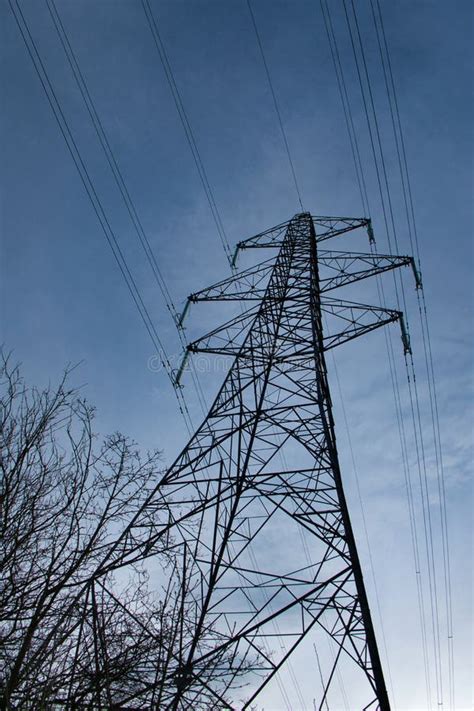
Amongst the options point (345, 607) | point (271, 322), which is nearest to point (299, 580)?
point (345, 607)

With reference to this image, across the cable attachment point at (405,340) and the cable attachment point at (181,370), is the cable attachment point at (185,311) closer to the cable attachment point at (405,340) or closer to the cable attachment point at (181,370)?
the cable attachment point at (181,370)

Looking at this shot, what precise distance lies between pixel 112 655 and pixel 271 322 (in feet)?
22.3

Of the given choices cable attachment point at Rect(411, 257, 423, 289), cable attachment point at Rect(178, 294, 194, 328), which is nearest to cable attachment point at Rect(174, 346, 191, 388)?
cable attachment point at Rect(178, 294, 194, 328)

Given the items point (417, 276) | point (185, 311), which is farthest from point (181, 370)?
point (417, 276)

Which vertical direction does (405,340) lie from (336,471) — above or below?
above

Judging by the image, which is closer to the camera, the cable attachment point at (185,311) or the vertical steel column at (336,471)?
the vertical steel column at (336,471)

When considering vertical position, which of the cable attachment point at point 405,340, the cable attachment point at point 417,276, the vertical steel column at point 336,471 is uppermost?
the cable attachment point at point 417,276

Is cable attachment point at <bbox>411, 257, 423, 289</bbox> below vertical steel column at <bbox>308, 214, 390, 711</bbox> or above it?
above

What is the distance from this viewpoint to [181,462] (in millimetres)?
8195

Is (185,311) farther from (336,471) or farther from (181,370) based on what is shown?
(336,471)

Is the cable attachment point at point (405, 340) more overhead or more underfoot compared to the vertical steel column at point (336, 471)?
more overhead

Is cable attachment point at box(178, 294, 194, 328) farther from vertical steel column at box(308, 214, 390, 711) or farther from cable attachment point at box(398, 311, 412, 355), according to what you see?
cable attachment point at box(398, 311, 412, 355)

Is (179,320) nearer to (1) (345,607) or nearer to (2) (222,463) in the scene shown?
(2) (222,463)

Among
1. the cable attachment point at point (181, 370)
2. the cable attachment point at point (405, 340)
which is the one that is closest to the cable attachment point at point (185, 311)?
the cable attachment point at point (181, 370)
